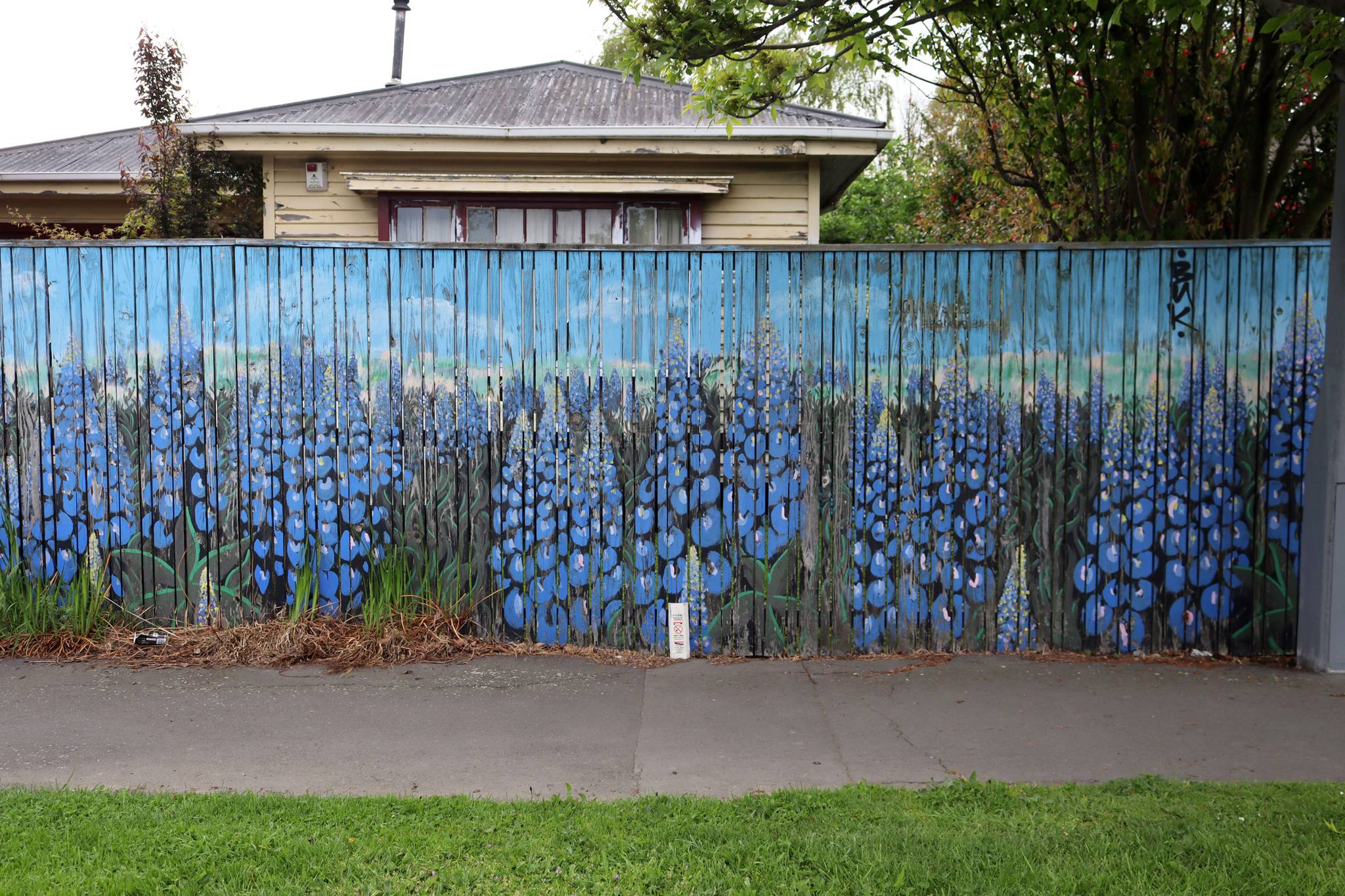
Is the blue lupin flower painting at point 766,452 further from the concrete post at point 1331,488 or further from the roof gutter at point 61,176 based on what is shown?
the roof gutter at point 61,176

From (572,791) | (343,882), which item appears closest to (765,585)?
(572,791)

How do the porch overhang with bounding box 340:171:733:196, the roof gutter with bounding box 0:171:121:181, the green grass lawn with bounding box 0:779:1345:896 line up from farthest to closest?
the roof gutter with bounding box 0:171:121:181 → the porch overhang with bounding box 340:171:733:196 → the green grass lawn with bounding box 0:779:1345:896

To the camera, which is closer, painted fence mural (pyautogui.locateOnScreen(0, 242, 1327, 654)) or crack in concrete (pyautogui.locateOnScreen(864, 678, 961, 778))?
crack in concrete (pyautogui.locateOnScreen(864, 678, 961, 778))

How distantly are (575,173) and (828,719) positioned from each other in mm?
5756

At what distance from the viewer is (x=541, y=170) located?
9000 mm

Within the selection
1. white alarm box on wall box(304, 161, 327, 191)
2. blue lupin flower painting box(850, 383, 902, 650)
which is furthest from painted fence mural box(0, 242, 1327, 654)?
white alarm box on wall box(304, 161, 327, 191)

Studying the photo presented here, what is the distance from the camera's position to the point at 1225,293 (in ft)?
18.7

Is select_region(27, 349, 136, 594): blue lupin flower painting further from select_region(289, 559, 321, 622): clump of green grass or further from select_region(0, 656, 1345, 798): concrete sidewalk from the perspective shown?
select_region(289, 559, 321, 622): clump of green grass

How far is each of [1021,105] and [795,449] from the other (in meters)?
3.45

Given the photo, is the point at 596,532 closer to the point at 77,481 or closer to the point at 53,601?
the point at 77,481

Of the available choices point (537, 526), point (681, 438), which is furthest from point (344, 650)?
point (681, 438)

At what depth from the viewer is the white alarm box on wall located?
8984 mm

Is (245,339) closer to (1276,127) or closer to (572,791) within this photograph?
(572,791)

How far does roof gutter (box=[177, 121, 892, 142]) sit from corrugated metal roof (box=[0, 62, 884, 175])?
0.10m
